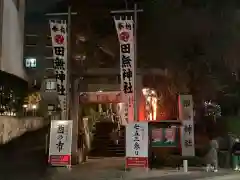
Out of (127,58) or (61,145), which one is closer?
(61,145)

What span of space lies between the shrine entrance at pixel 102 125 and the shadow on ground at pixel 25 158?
10.8 ft

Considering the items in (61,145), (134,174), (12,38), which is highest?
(12,38)

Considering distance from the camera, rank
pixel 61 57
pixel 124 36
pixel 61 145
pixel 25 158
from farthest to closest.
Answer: pixel 61 57
pixel 25 158
pixel 124 36
pixel 61 145

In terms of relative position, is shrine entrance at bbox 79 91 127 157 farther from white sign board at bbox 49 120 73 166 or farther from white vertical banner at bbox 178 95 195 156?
white sign board at bbox 49 120 73 166

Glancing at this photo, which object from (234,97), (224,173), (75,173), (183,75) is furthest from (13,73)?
(234,97)

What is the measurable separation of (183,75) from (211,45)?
2.67 meters

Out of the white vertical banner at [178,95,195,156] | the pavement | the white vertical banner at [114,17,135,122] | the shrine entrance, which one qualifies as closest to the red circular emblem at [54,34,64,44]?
the white vertical banner at [114,17,135,122]

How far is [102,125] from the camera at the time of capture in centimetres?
2897

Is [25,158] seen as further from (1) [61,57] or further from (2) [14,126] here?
(1) [61,57]

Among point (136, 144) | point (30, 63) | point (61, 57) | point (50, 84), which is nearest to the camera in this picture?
point (136, 144)

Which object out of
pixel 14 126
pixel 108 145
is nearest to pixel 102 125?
pixel 108 145

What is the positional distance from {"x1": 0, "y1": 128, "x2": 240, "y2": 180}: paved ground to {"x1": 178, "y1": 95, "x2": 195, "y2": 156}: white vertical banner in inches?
74.2

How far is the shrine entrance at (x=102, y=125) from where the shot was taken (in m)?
20.2

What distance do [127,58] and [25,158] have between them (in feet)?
22.4
